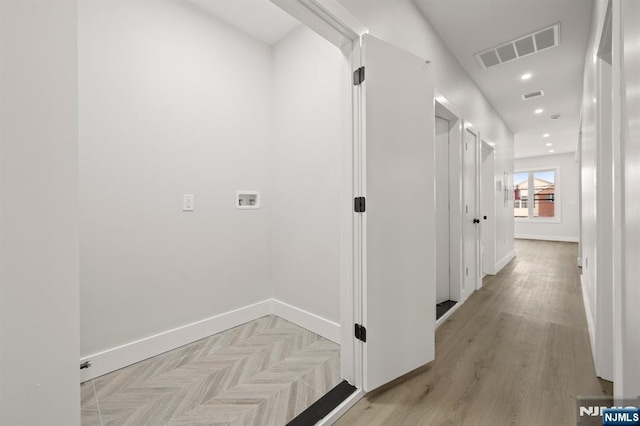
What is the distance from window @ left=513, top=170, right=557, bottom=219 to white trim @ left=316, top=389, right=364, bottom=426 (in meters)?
9.52

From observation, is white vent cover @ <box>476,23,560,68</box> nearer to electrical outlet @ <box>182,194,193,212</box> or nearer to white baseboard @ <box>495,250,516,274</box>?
white baseboard @ <box>495,250,516,274</box>

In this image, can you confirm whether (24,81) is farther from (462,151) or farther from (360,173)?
(462,151)

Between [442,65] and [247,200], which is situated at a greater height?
[442,65]

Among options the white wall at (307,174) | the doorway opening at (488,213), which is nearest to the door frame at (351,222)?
the white wall at (307,174)

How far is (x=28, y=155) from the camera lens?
0.58 m

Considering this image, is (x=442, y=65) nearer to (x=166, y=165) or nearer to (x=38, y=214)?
(x=166, y=165)

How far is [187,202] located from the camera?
2.29 m

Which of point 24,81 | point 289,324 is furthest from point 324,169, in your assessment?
point 24,81

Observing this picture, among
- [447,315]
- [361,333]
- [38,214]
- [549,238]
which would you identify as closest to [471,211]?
[447,315]

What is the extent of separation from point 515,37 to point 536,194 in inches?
332

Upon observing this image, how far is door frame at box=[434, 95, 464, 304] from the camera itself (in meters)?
3.02

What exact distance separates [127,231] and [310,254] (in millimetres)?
1457

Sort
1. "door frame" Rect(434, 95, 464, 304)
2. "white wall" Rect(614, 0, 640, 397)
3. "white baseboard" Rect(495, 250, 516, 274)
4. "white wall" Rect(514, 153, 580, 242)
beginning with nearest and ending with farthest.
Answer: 1. "white wall" Rect(614, 0, 640, 397)
2. "door frame" Rect(434, 95, 464, 304)
3. "white baseboard" Rect(495, 250, 516, 274)
4. "white wall" Rect(514, 153, 580, 242)

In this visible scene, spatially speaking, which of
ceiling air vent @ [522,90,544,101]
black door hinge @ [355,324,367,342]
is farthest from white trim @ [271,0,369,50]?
ceiling air vent @ [522,90,544,101]
